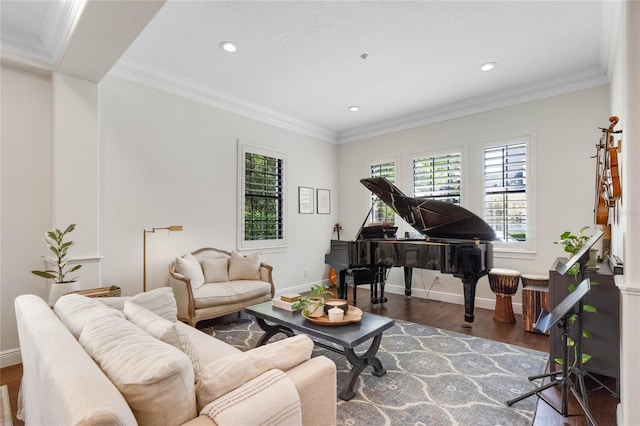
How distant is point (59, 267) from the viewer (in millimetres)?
2686

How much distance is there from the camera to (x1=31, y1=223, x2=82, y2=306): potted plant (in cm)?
254

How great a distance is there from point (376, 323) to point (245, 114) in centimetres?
361

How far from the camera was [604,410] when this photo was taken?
81.4 inches

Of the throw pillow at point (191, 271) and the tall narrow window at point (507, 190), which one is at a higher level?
the tall narrow window at point (507, 190)

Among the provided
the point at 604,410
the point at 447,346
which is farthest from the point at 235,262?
the point at 604,410

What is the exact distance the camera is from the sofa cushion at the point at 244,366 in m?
1.12

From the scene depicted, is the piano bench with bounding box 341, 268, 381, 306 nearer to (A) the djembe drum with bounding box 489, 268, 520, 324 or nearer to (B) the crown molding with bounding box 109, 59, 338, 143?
(A) the djembe drum with bounding box 489, 268, 520, 324

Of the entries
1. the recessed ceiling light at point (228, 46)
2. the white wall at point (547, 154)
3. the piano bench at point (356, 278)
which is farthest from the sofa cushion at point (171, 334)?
the white wall at point (547, 154)

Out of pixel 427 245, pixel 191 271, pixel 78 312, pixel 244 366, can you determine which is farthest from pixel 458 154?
pixel 78 312

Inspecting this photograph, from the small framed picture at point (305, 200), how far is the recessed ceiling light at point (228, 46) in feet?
8.75

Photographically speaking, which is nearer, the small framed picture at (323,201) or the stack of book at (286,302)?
the stack of book at (286,302)

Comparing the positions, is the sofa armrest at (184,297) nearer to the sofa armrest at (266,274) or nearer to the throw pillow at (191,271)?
the throw pillow at (191,271)

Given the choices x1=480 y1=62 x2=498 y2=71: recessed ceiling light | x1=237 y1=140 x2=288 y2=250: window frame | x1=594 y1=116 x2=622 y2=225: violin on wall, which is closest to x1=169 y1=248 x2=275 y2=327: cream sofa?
x1=237 y1=140 x2=288 y2=250: window frame

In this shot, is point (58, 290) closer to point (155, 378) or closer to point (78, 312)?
point (78, 312)
